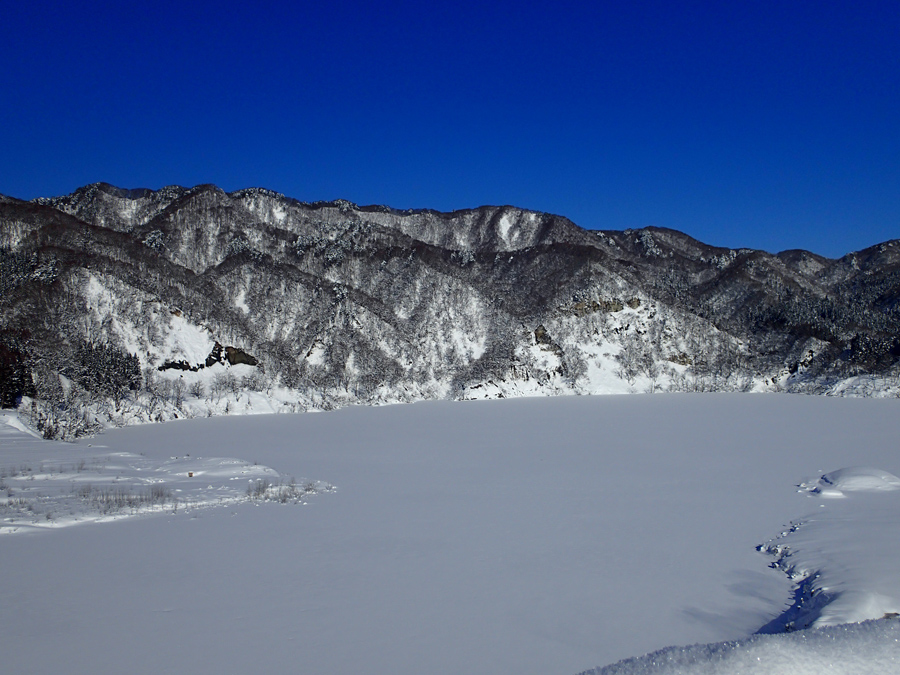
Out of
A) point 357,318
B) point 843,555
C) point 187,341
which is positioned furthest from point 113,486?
point 357,318

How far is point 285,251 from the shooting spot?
103 meters

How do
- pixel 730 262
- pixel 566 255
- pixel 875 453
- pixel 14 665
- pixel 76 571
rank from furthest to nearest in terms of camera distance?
pixel 730 262 < pixel 566 255 < pixel 875 453 < pixel 76 571 < pixel 14 665

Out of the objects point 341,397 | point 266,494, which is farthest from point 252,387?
point 266,494

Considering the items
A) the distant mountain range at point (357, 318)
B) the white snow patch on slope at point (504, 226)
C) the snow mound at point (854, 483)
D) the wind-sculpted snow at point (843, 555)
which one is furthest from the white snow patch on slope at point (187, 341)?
the white snow patch on slope at point (504, 226)

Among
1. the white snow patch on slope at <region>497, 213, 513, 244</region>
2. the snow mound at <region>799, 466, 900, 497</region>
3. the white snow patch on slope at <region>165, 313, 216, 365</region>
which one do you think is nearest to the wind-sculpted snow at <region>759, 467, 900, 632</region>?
the snow mound at <region>799, 466, 900, 497</region>

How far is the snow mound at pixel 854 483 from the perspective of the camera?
16.5 meters

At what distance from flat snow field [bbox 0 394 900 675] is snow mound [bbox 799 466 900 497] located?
55cm

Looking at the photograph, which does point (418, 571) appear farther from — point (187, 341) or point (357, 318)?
point (357, 318)

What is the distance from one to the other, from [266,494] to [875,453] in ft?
87.5

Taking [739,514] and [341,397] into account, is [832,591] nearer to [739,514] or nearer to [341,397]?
[739,514]

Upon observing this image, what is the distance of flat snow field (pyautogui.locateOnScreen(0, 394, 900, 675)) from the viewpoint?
22.9 feet

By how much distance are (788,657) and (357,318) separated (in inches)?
3197

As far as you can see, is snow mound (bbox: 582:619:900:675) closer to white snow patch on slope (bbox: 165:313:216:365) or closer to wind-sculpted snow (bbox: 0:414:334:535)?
wind-sculpted snow (bbox: 0:414:334:535)

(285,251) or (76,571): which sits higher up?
(285,251)
